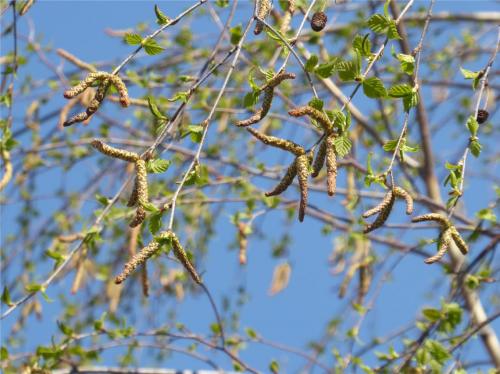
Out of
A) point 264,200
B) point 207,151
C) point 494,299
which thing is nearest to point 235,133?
point 207,151

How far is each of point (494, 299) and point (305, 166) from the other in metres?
2.67

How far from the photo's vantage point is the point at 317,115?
5.45 ft

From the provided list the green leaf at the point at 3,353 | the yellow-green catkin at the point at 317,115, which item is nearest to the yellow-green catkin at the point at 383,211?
the yellow-green catkin at the point at 317,115

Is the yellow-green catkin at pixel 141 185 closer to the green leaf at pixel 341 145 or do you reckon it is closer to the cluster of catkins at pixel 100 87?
the cluster of catkins at pixel 100 87

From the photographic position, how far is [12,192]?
4.62 metres

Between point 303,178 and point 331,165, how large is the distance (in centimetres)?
7

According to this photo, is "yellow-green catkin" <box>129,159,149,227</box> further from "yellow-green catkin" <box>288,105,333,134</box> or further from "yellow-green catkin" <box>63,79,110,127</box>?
"yellow-green catkin" <box>288,105,333,134</box>

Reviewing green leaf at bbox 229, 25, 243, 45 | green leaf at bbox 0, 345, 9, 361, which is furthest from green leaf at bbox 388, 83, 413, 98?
green leaf at bbox 0, 345, 9, 361

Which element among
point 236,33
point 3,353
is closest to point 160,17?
point 236,33

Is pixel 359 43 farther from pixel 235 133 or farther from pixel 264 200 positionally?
pixel 235 133

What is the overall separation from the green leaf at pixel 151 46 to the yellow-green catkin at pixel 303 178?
0.44 metres

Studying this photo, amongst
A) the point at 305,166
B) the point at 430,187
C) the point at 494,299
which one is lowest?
the point at 305,166

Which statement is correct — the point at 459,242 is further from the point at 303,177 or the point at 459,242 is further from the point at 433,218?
the point at 303,177

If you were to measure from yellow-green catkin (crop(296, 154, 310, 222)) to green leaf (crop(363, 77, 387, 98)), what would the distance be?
0.70ft
